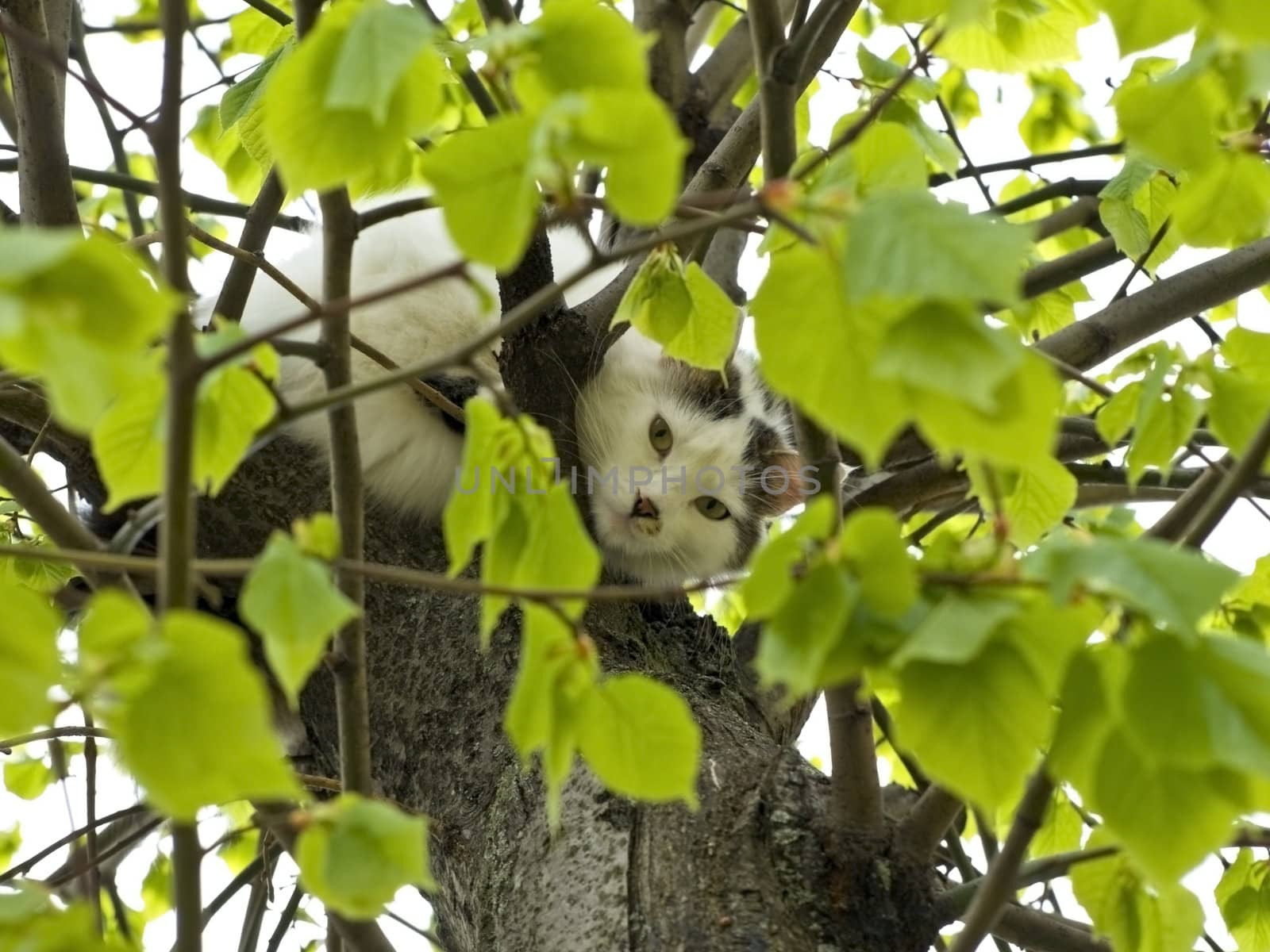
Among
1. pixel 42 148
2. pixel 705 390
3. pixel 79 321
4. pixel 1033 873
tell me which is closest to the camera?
pixel 79 321

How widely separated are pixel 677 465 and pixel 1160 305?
1206 millimetres

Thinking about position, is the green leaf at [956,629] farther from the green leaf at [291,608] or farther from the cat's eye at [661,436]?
the cat's eye at [661,436]

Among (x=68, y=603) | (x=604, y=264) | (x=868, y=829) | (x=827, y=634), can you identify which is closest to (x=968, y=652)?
(x=827, y=634)

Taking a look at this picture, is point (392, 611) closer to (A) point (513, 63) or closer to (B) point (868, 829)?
(B) point (868, 829)

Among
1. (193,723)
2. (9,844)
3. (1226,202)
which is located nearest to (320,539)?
(193,723)

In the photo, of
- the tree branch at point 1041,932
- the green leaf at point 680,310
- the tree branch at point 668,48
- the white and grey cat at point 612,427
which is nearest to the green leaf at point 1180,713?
the green leaf at point 680,310

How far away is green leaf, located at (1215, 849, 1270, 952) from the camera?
4.86ft

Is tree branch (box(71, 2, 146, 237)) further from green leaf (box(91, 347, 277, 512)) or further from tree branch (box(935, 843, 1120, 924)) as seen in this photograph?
tree branch (box(935, 843, 1120, 924))

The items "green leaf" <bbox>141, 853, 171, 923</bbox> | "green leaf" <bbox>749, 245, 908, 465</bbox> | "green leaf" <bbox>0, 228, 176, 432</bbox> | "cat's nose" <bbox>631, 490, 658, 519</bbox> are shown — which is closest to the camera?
"green leaf" <bbox>0, 228, 176, 432</bbox>

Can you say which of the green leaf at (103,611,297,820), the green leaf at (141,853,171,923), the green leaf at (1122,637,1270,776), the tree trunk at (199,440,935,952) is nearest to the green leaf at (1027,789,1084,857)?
the tree trunk at (199,440,935,952)

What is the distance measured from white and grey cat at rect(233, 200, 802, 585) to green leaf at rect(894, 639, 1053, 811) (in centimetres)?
147

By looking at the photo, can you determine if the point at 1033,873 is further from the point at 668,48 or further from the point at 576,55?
the point at 668,48

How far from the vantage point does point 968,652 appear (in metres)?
0.69

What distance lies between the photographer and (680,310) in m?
1.25
